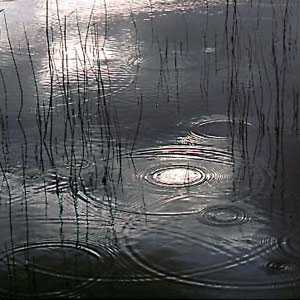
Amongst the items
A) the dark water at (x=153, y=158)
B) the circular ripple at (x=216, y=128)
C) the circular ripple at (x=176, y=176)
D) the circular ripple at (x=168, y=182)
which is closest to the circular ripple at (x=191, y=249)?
the dark water at (x=153, y=158)

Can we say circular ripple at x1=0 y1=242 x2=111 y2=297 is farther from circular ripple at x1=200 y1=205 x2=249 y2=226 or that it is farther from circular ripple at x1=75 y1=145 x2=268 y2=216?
circular ripple at x1=200 y1=205 x2=249 y2=226

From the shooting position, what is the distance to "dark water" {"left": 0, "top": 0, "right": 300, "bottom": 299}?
378cm

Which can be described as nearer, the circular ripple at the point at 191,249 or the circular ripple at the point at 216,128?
the circular ripple at the point at 191,249

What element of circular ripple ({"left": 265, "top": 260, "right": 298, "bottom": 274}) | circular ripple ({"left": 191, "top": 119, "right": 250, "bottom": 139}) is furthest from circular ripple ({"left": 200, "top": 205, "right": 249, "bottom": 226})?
circular ripple ({"left": 191, "top": 119, "right": 250, "bottom": 139})

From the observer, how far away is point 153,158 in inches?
195

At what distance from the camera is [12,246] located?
13.2ft

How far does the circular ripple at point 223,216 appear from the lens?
416cm

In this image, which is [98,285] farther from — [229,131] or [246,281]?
[229,131]

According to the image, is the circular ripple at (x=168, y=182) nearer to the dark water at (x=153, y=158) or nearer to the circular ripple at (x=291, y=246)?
the dark water at (x=153, y=158)

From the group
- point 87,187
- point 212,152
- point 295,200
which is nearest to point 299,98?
point 212,152

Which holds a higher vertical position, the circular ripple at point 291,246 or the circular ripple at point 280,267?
the circular ripple at point 291,246

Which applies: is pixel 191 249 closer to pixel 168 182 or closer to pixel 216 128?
pixel 168 182

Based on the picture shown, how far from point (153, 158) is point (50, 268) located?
1.36m

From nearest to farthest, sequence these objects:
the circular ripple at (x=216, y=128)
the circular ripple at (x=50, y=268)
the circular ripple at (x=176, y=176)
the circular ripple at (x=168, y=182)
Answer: the circular ripple at (x=50, y=268) → the circular ripple at (x=168, y=182) → the circular ripple at (x=176, y=176) → the circular ripple at (x=216, y=128)
